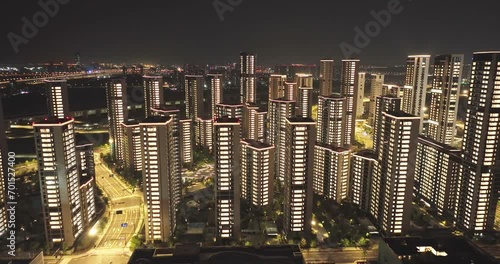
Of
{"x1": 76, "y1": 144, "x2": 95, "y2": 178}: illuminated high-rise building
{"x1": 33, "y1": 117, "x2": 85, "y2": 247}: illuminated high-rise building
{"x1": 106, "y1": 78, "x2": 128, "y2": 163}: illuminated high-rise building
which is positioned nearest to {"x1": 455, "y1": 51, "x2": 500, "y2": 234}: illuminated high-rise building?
{"x1": 33, "y1": 117, "x2": 85, "y2": 247}: illuminated high-rise building

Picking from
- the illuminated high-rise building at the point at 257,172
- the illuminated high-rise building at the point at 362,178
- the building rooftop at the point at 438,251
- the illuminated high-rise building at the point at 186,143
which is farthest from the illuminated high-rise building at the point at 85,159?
the building rooftop at the point at 438,251

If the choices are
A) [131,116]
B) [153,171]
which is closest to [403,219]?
[153,171]

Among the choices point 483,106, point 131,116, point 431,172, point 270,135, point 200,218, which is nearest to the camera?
point 483,106

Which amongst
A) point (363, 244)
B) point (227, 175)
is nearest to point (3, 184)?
point (227, 175)

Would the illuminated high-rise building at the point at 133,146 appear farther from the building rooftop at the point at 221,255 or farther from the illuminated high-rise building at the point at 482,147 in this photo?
the illuminated high-rise building at the point at 482,147

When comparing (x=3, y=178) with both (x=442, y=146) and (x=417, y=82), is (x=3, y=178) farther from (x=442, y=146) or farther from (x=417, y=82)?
(x=417, y=82)

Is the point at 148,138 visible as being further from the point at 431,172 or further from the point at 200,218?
the point at 431,172

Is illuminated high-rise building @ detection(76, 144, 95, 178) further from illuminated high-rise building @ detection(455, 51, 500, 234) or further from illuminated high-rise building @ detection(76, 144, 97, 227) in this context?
illuminated high-rise building @ detection(455, 51, 500, 234)
